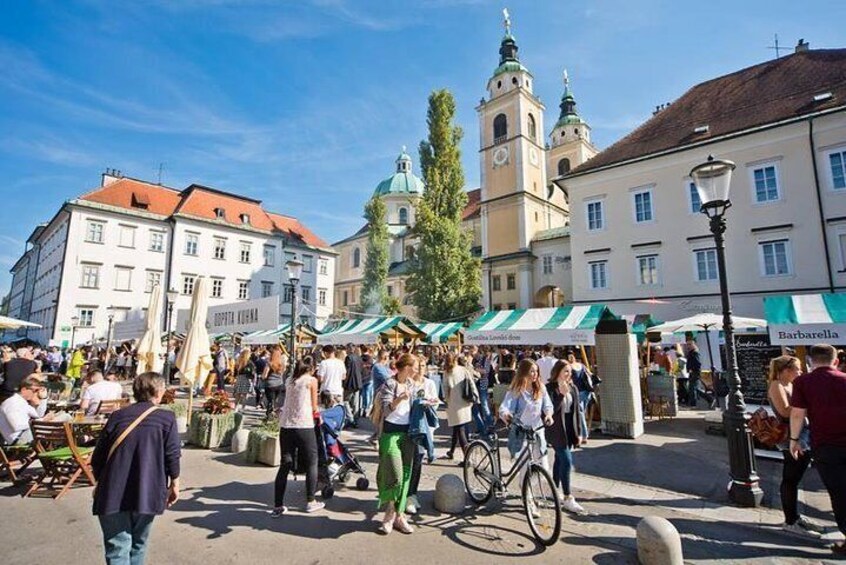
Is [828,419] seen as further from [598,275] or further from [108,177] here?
[108,177]

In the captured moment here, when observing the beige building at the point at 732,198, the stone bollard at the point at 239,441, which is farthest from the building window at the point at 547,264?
the stone bollard at the point at 239,441

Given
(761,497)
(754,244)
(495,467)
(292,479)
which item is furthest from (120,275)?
(754,244)

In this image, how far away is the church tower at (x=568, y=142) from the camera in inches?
2124

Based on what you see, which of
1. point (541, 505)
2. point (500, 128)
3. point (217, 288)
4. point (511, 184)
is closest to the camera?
point (541, 505)

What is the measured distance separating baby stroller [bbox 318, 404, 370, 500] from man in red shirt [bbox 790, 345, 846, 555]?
17.8 ft

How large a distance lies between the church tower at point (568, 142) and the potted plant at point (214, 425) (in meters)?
52.9

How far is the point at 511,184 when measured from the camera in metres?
41.4

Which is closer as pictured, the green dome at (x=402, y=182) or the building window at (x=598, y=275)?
the building window at (x=598, y=275)

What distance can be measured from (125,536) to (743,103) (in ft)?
104

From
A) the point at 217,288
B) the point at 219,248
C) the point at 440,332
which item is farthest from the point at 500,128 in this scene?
the point at 217,288

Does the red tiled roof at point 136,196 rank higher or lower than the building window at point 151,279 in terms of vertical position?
higher

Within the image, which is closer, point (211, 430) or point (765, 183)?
point (211, 430)

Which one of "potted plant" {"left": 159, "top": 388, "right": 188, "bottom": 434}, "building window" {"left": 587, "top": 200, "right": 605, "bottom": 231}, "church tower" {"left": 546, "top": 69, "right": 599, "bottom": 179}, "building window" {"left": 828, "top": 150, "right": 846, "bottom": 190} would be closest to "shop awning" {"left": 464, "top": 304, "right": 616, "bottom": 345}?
"potted plant" {"left": 159, "top": 388, "right": 188, "bottom": 434}

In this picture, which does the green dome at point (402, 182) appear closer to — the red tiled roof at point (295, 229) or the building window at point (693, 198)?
the red tiled roof at point (295, 229)
